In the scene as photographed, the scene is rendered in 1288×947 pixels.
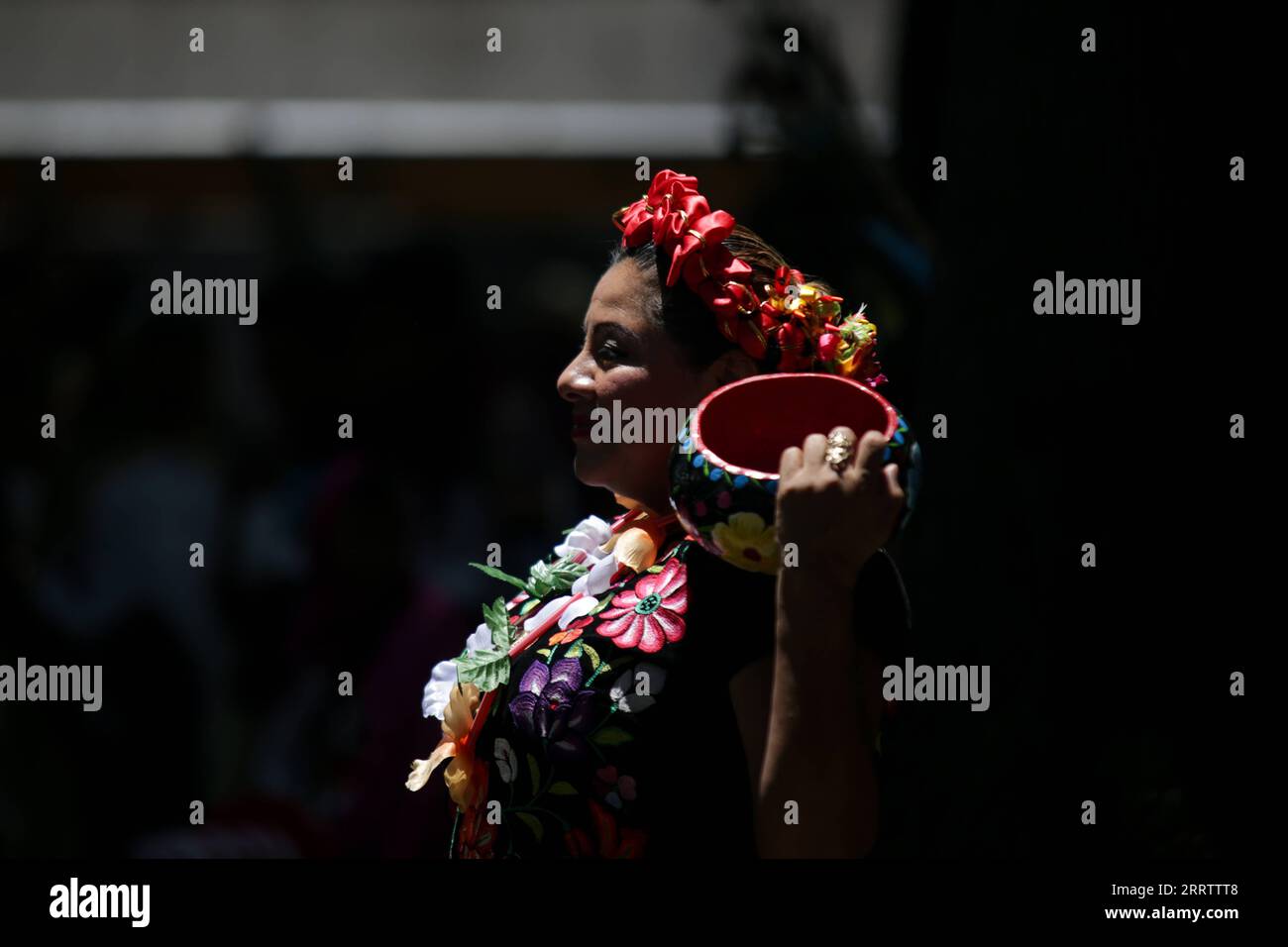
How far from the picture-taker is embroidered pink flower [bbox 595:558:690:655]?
79.0 inches

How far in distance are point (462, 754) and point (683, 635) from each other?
1.44 ft

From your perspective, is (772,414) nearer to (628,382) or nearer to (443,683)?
(628,382)

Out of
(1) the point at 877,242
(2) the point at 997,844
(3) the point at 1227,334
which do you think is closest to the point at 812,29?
(1) the point at 877,242

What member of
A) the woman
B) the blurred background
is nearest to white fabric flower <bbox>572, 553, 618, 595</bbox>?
the woman

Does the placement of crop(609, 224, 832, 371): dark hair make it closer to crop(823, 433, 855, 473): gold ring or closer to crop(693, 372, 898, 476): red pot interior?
crop(693, 372, 898, 476): red pot interior

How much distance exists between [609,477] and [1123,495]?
4.41ft

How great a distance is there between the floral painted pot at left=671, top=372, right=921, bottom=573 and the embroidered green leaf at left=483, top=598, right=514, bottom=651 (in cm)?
40

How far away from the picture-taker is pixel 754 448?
2027mm

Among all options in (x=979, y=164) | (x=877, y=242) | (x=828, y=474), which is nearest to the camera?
(x=828, y=474)

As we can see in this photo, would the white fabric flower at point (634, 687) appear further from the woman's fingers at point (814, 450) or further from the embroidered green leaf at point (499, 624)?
the woman's fingers at point (814, 450)

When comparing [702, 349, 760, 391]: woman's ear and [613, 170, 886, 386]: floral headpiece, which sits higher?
[613, 170, 886, 386]: floral headpiece

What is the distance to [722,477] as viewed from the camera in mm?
1822

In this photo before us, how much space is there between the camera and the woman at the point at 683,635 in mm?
1770

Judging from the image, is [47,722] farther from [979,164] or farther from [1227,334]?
[1227,334]
